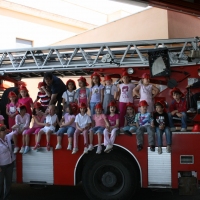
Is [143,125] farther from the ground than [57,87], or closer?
closer

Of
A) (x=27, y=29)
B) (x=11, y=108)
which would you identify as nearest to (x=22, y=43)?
(x=27, y=29)

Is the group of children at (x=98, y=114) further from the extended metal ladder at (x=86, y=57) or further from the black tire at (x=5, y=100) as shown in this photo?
the extended metal ladder at (x=86, y=57)

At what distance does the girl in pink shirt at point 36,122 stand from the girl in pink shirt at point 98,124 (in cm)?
117

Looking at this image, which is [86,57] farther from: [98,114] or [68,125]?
[68,125]

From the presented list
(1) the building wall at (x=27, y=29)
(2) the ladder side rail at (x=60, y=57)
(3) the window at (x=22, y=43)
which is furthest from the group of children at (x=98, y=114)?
(3) the window at (x=22, y=43)

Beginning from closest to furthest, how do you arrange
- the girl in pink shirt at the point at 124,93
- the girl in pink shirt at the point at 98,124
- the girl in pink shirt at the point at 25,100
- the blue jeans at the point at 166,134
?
the blue jeans at the point at 166,134 < the girl in pink shirt at the point at 98,124 < the girl in pink shirt at the point at 124,93 < the girl in pink shirt at the point at 25,100

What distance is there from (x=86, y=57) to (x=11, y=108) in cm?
214

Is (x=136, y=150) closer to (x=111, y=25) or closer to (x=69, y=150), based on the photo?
(x=69, y=150)

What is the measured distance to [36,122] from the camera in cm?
790

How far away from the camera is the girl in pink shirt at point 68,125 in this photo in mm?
7336

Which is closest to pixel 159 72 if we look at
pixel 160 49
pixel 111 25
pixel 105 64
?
pixel 160 49

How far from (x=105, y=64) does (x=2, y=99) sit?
2.77 m

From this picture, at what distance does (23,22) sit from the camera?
66.3ft

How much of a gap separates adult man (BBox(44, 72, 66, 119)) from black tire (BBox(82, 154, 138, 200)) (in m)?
1.89
